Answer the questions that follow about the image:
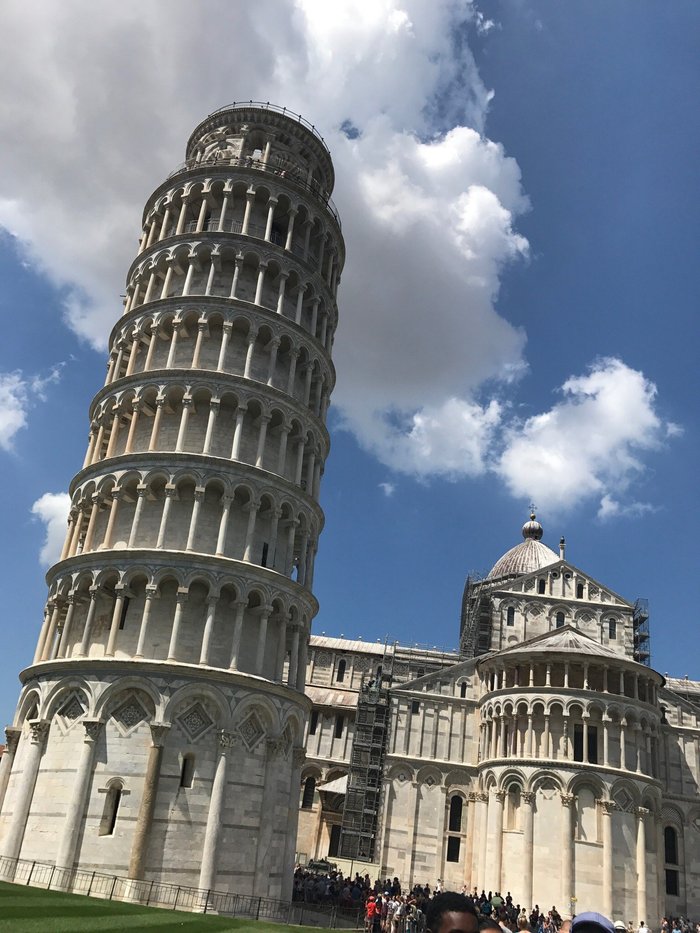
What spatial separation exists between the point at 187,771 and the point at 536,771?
25020mm

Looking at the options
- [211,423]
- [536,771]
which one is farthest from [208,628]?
[536,771]

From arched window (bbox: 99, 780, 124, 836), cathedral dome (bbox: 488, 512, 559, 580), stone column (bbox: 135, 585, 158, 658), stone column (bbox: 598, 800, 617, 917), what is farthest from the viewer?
cathedral dome (bbox: 488, 512, 559, 580)

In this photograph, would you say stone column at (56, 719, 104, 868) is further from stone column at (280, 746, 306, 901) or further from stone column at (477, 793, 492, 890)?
stone column at (477, 793, 492, 890)

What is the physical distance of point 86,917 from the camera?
18125 mm

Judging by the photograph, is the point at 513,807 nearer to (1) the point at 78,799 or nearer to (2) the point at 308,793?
(2) the point at 308,793

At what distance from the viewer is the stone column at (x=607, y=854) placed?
41969 mm

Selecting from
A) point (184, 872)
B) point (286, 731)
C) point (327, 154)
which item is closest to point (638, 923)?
point (286, 731)

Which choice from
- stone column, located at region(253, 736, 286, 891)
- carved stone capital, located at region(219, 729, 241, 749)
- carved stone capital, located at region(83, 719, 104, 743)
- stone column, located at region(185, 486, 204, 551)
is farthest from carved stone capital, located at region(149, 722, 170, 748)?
stone column, located at region(185, 486, 204, 551)

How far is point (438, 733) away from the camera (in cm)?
5322

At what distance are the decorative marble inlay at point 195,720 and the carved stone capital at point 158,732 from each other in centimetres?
73

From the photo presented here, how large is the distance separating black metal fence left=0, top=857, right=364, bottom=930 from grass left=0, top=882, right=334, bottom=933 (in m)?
1.61

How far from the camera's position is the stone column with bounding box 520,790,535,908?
43.0 metres

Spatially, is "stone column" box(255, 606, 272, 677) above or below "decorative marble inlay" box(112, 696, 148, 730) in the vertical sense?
above

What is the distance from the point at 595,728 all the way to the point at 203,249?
3415cm
